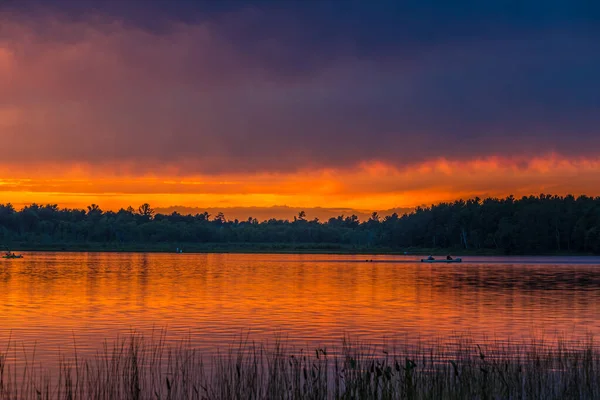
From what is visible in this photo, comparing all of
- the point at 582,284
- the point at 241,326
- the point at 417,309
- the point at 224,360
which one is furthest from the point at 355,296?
the point at 224,360

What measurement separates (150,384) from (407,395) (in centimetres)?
861

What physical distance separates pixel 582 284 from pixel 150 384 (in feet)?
229

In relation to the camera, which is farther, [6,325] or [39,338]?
[6,325]

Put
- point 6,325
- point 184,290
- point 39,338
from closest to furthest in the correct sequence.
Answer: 1. point 39,338
2. point 6,325
3. point 184,290

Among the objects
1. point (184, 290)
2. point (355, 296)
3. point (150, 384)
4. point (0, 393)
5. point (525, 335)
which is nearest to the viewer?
point (0, 393)

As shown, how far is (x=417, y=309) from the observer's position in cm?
5366

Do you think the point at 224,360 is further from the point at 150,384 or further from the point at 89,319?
the point at 89,319

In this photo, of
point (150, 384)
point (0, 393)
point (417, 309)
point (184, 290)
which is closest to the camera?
point (0, 393)

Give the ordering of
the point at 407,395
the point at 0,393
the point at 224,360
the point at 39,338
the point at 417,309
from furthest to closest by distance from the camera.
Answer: the point at 417,309
the point at 39,338
the point at 224,360
the point at 0,393
the point at 407,395

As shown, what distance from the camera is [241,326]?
41.8 m

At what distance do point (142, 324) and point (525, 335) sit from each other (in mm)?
20203

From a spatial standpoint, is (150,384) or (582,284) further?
(582,284)

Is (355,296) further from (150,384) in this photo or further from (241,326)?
(150,384)

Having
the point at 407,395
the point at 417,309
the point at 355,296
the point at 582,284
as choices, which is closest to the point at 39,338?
the point at 407,395
